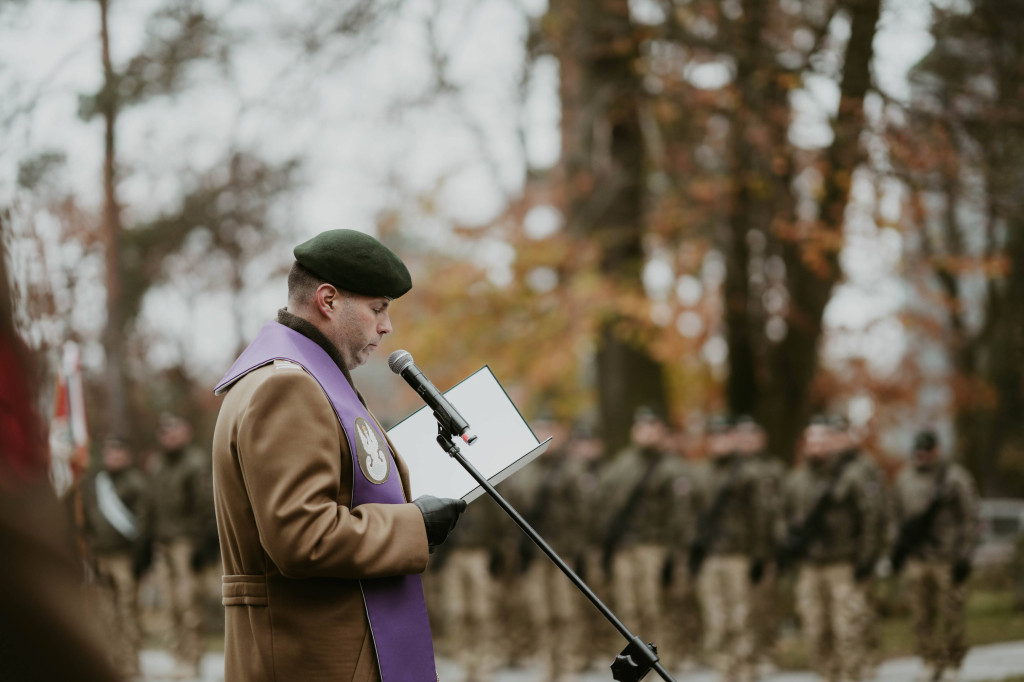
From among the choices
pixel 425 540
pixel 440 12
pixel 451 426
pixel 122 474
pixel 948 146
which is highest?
pixel 440 12

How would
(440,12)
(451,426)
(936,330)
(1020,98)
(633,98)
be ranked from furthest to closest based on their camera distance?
(936,330) < (633,98) < (440,12) < (1020,98) < (451,426)

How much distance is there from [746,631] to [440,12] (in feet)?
26.5

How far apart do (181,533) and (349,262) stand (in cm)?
910

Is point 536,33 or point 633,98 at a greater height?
point 536,33

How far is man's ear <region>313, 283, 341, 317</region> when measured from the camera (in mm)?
2785

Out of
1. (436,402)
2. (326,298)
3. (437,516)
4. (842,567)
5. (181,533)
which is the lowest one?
(842,567)

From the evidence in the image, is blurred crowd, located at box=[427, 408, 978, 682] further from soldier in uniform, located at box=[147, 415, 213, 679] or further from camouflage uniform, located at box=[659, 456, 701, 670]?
soldier in uniform, located at box=[147, 415, 213, 679]

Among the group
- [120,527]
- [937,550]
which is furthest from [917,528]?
[120,527]

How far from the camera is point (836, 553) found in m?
8.91

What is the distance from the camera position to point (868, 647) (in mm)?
8812

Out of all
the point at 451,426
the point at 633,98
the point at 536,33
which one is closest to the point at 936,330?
the point at 633,98

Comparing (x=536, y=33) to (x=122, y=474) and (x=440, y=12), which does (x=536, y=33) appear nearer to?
(x=440, y=12)

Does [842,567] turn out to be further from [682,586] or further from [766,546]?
[682,586]

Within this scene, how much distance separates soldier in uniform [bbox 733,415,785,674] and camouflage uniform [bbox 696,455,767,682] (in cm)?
4
